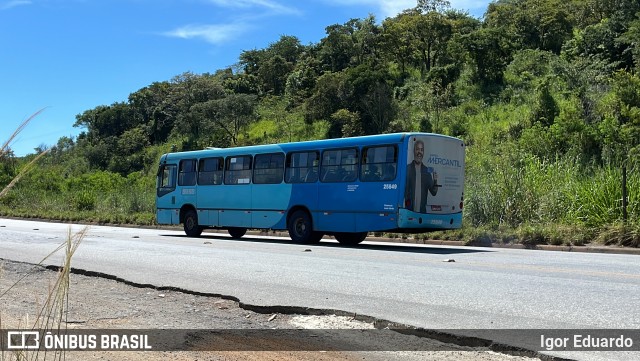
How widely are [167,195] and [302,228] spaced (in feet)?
24.7

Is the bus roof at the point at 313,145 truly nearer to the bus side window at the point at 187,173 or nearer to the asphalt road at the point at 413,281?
the bus side window at the point at 187,173

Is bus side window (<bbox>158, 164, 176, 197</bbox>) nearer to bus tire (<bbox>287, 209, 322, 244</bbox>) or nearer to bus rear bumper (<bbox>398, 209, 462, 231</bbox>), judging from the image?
bus tire (<bbox>287, 209, 322, 244</bbox>)

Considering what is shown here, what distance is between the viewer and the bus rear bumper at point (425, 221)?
54.0ft

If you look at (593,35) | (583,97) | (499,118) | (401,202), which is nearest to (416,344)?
(401,202)

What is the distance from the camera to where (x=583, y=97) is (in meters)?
38.2

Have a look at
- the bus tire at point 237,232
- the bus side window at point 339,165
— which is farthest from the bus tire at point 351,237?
the bus tire at point 237,232

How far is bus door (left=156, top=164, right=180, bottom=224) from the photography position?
24125 millimetres

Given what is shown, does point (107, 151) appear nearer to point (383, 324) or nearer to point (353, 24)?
point (353, 24)

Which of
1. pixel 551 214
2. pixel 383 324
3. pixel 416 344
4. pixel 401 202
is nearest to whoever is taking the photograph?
pixel 416 344

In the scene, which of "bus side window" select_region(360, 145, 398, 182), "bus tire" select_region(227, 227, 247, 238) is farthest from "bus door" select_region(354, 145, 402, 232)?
"bus tire" select_region(227, 227, 247, 238)

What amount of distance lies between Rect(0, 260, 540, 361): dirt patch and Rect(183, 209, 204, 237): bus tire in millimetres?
13346

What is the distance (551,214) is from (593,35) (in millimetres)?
33078

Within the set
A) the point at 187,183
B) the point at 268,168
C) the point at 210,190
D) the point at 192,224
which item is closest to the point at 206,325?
the point at 268,168

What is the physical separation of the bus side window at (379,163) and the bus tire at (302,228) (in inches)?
102
